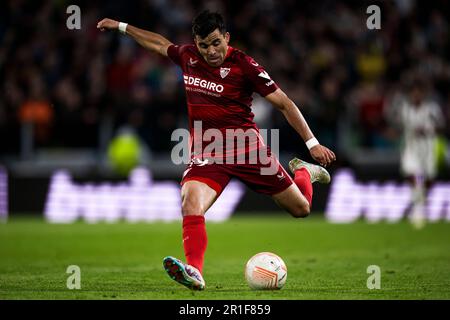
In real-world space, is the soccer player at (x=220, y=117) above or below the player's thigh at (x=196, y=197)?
above

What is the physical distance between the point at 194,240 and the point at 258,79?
160 cm

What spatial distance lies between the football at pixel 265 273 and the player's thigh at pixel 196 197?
0.67 metres

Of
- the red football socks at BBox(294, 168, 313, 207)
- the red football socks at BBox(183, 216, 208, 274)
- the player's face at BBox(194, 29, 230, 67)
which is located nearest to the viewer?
the red football socks at BBox(183, 216, 208, 274)

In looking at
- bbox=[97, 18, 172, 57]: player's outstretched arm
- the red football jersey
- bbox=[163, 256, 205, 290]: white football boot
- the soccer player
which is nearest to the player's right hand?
bbox=[97, 18, 172, 57]: player's outstretched arm

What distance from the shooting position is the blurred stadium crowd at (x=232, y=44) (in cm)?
1889

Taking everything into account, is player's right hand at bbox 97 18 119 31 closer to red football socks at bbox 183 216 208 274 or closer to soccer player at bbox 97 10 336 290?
soccer player at bbox 97 10 336 290

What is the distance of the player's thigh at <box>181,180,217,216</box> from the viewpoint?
8617 mm

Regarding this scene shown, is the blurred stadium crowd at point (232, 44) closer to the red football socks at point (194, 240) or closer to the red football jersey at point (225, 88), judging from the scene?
the red football jersey at point (225, 88)

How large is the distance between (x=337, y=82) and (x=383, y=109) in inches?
42.4

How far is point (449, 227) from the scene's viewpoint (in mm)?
17125

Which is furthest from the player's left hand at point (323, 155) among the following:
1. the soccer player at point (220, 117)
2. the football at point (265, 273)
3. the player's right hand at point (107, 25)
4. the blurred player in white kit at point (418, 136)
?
the blurred player in white kit at point (418, 136)

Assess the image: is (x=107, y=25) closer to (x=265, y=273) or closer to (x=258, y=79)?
(x=258, y=79)
